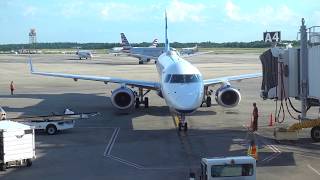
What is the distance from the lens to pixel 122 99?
32.5m

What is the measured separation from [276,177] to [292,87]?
853 cm

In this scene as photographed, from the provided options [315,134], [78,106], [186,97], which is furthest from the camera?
[78,106]

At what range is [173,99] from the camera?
1036 inches

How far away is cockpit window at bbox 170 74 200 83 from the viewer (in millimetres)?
27312

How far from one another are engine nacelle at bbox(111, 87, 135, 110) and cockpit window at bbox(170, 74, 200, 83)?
5119 mm

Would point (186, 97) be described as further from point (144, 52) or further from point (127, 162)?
point (144, 52)

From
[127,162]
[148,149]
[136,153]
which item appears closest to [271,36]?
[148,149]

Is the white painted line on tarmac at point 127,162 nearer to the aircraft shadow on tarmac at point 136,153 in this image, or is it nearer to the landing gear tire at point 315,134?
the aircraft shadow on tarmac at point 136,153

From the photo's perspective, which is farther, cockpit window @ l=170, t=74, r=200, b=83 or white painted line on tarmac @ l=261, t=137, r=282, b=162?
cockpit window @ l=170, t=74, r=200, b=83

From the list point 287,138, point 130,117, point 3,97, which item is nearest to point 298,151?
point 287,138

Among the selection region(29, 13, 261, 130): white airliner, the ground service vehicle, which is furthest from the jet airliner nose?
the ground service vehicle

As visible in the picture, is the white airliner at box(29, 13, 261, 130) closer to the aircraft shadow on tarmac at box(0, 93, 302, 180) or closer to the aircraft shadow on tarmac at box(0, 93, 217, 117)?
the aircraft shadow on tarmac at box(0, 93, 302, 180)

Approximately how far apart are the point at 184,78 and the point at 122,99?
6320 mm

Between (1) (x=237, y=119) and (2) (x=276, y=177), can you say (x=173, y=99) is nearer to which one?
(1) (x=237, y=119)
